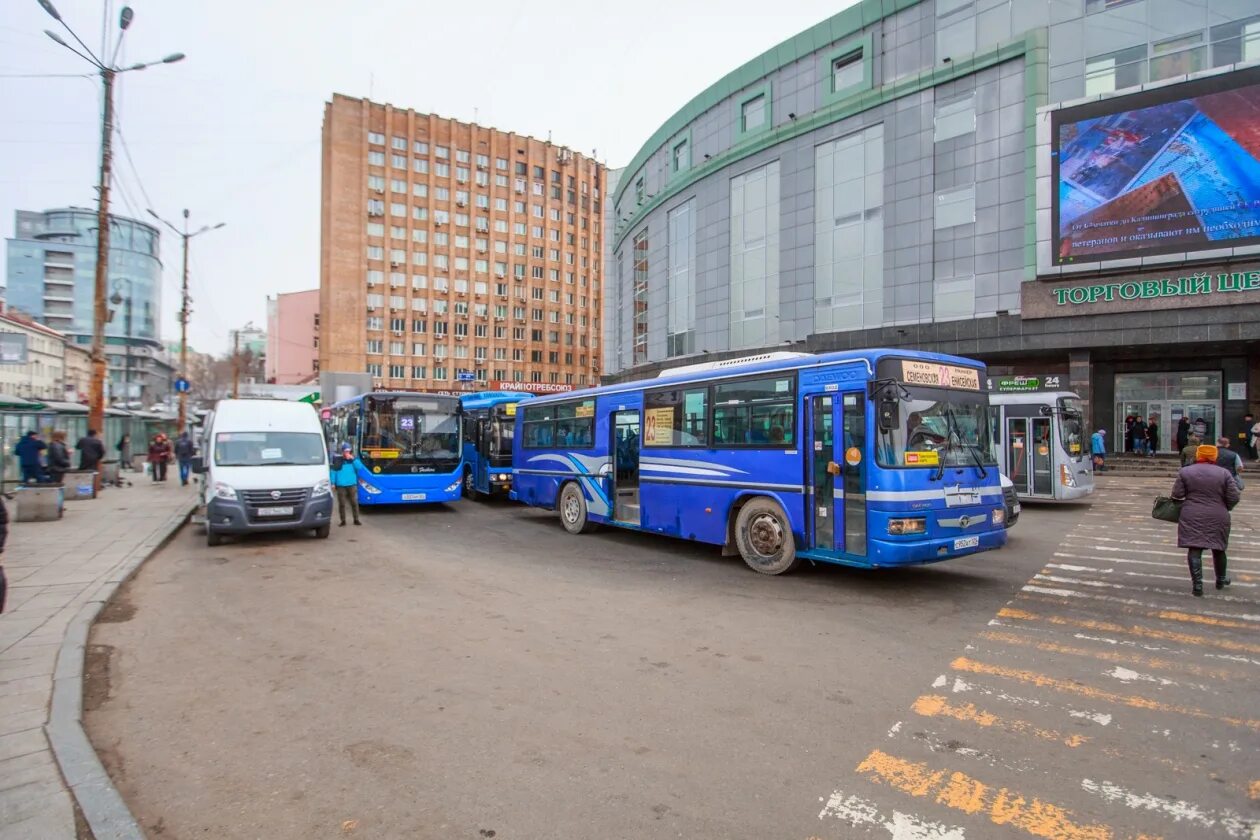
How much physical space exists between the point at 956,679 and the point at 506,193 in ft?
271

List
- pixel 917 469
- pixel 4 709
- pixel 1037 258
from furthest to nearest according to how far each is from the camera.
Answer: pixel 1037 258, pixel 917 469, pixel 4 709

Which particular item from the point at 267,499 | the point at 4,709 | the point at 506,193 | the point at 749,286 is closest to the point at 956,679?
the point at 4,709

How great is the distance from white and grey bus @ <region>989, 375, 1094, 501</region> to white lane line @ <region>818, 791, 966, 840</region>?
15460mm

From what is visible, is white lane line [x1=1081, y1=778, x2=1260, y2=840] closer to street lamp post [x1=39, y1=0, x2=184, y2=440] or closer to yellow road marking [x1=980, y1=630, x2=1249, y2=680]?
yellow road marking [x1=980, y1=630, x2=1249, y2=680]

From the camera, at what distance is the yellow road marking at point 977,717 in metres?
4.12

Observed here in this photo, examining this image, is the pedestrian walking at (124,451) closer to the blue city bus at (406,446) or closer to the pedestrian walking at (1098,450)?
the blue city bus at (406,446)

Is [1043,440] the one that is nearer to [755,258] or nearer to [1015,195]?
[1015,195]

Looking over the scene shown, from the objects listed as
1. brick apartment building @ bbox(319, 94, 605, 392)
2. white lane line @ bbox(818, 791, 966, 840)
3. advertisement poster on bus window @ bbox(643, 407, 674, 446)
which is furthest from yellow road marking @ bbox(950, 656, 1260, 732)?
brick apartment building @ bbox(319, 94, 605, 392)

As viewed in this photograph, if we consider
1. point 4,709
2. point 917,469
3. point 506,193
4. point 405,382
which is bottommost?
point 4,709

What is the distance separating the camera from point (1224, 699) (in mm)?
4711

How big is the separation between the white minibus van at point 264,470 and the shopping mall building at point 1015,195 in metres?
24.1

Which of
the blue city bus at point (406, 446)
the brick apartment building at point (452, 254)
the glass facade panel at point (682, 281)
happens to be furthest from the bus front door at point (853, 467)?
the brick apartment building at point (452, 254)

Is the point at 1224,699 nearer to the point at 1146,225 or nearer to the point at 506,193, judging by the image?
the point at 1146,225

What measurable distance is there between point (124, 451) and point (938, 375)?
106ft
